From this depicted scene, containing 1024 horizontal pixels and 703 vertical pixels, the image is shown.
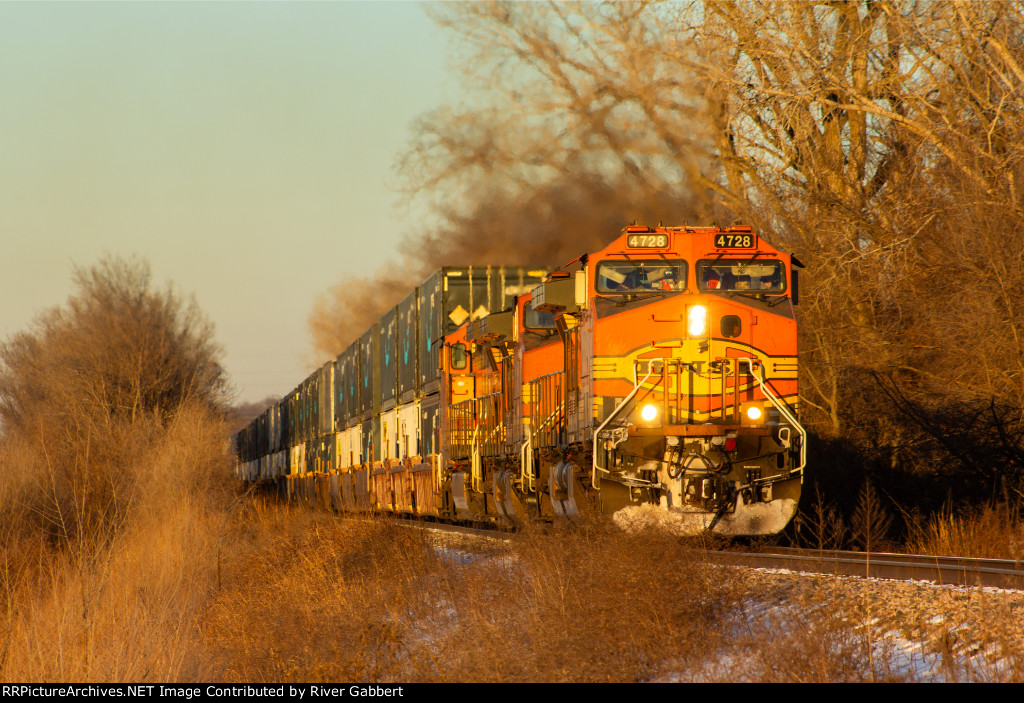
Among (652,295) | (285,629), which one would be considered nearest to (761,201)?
(652,295)

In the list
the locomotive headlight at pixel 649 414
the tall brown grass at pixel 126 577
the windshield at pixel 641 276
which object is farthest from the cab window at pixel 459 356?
the locomotive headlight at pixel 649 414

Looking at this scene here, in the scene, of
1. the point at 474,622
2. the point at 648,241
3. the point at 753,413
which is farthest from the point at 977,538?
the point at 474,622

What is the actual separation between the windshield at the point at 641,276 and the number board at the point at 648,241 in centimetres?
18

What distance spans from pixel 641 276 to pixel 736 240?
1232mm

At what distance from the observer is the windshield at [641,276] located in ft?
41.0

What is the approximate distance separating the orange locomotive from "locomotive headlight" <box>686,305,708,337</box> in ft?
0.06

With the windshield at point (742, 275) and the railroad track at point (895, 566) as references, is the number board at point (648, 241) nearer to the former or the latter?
the windshield at point (742, 275)

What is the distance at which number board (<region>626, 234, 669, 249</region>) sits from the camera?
A: 12.6 metres

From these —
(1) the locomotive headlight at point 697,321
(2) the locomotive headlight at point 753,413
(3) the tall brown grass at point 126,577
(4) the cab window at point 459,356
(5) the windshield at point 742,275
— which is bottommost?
(3) the tall brown grass at point 126,577

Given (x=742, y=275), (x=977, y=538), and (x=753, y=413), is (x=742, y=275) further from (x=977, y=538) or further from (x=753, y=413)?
(x=977, y=538)

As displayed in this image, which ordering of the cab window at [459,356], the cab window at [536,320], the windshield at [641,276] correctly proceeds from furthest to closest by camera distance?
the cab window at [459,356]
the cab window at [536,320]
the windshield at [641,276]

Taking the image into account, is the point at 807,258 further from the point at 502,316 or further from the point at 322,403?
the point at 322,403

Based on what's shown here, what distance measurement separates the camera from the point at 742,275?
12.6 m

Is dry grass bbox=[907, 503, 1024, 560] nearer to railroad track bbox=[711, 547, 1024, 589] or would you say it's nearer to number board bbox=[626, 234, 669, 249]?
railroad track bbox=[711, 547, 1024, 589]
